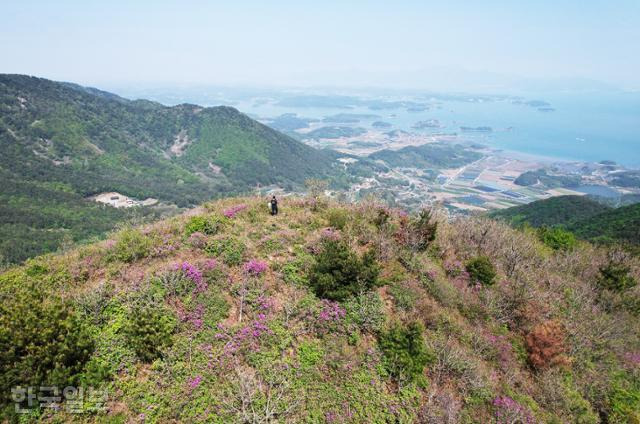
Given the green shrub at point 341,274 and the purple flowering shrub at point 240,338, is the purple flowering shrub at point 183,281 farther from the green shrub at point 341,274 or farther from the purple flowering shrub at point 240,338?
→ the green shrub at point 341,274

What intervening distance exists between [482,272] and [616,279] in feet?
31.6

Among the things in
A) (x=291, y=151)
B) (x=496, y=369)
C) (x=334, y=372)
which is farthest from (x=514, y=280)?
(x=291, y=151)

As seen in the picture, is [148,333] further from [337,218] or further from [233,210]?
[337,218]

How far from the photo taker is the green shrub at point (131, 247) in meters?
11.4

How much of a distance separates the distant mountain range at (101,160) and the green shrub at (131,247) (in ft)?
212

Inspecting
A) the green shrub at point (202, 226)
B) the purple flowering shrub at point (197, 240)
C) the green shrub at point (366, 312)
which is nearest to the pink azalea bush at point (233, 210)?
the green shrub at point (202, 226)

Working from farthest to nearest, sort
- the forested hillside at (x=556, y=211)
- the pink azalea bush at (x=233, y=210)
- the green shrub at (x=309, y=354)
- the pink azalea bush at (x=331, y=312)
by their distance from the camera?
1. the forested hillside at (x=556, y=211)
2. the pink azalea bush at (x=233, y=210)
3. the pink azalea bush at (x=331, y=312)
4. the green shrub at (x=309, y=354)

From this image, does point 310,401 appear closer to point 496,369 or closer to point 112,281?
point 496,369

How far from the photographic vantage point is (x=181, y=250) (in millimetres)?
11812

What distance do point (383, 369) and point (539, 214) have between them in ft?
271

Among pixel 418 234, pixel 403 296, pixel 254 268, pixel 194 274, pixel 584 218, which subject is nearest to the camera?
pixel 194 274

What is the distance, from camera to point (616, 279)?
17.3 meters

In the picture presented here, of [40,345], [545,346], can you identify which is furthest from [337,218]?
[40,345]

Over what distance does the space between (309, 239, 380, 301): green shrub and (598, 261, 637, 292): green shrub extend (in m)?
15.2
